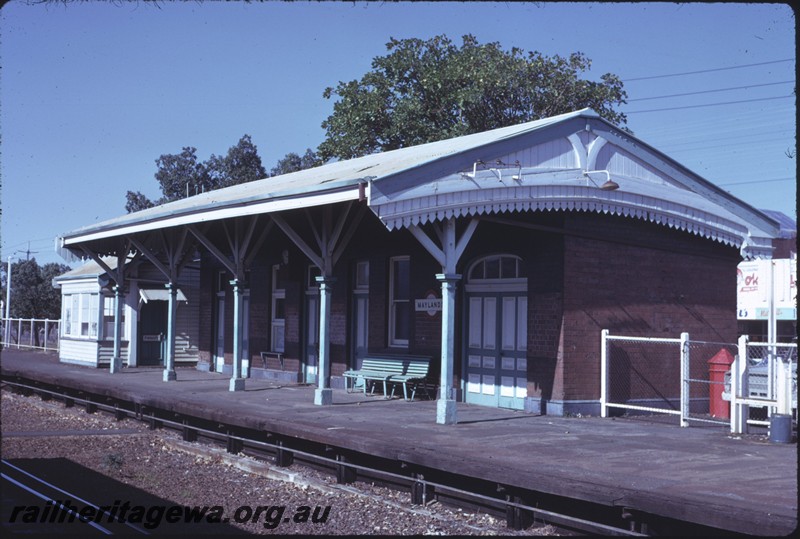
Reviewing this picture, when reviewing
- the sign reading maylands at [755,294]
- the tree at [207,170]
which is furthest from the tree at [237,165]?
the sign reading maylands at [755,294]

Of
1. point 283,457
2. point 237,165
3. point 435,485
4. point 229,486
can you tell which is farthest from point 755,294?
point 237,165

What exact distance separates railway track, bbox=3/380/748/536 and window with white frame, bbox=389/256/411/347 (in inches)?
159

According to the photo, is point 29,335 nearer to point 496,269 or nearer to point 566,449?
point 496,269

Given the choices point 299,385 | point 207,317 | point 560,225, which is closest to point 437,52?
point 207,317

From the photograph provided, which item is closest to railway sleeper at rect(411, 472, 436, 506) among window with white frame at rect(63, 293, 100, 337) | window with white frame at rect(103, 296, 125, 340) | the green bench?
the green bench

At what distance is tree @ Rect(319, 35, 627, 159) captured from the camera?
31672 millimetres

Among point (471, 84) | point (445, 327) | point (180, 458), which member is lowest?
point (180, 458)

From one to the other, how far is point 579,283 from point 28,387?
1569 centimetres

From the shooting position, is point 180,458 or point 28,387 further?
point 28,387

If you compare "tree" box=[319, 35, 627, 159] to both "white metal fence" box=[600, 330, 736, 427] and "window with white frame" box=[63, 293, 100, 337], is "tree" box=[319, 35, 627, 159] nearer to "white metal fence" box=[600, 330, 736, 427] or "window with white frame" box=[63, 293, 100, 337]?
"window with white frame" box=[63, 293, 100, 337]

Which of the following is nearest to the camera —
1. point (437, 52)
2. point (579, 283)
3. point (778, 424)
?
point (778, 424)

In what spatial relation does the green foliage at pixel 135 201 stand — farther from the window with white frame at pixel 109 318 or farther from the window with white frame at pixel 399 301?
the window with white frame at pixel 399 301

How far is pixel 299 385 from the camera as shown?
18.8m

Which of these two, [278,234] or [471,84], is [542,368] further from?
[471,84]
